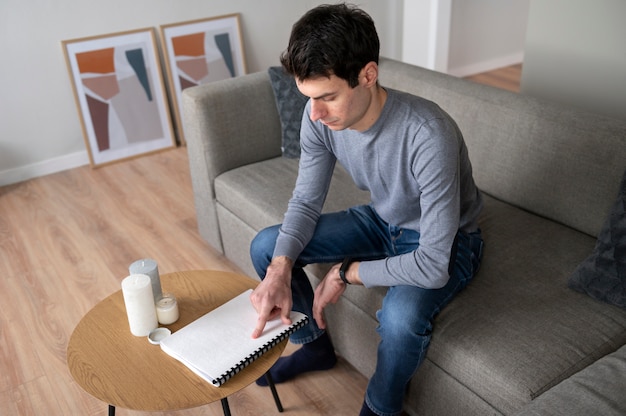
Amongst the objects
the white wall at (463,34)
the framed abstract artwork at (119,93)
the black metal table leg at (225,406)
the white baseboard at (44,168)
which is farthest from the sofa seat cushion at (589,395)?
the white wall at (463,34)

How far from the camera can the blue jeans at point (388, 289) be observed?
1.44m

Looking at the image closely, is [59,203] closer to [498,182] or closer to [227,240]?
[227,240]

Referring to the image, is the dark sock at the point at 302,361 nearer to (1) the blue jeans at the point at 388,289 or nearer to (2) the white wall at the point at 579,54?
(1) the blue jeans at the point at 388,289

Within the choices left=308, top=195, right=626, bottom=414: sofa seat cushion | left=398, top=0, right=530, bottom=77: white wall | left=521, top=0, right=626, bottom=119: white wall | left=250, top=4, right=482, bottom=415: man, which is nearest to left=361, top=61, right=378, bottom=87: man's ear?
left=250, top=4, right=482, bottom=415: man

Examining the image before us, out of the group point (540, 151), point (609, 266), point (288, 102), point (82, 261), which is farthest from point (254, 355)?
point (82, 261)

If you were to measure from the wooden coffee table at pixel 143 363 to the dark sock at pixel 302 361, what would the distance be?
1.12ft

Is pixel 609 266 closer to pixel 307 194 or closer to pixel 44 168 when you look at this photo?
pixel 307 194

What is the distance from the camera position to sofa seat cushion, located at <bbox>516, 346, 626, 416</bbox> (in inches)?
46.6

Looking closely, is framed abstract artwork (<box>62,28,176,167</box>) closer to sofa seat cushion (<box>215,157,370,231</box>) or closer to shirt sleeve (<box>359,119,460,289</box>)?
sofa seat cushion (<box>215,157,370,231</box>)

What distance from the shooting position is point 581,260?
1.68 meters

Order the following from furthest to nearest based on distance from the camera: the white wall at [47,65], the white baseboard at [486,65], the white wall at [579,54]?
the white baseboard at [486,65] < the white wall at [47,65] < the white wall at [579,54]

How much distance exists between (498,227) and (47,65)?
2487 mm

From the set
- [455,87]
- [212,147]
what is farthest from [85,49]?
[455,87]

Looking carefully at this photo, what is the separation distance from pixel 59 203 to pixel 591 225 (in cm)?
240
